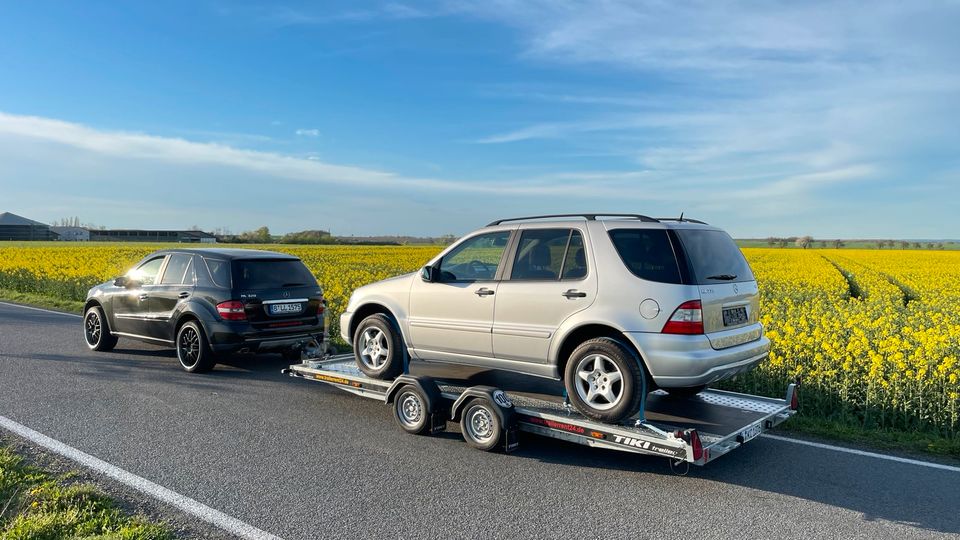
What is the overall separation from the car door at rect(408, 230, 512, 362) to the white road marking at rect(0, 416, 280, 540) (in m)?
2.74

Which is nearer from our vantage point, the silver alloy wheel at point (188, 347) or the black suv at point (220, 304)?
the black suv at point (220, 304)

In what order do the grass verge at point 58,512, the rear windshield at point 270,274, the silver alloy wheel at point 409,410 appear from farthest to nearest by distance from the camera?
the rear windshield at point 270,274, the silver alloy wheel at point 409,410, the grass verge at point 58,512

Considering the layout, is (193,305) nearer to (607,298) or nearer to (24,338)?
(24,338)

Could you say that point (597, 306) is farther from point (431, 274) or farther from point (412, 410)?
point (412, 410)

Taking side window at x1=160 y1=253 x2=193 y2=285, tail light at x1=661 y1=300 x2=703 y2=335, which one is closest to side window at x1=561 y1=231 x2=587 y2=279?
tail light at x1=661 y1=300 x2=703 y2=335

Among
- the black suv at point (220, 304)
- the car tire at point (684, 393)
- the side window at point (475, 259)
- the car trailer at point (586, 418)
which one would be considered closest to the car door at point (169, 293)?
the black suv at point (220, 304)

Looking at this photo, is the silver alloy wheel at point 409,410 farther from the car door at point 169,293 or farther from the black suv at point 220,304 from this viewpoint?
the car door at point 169,293

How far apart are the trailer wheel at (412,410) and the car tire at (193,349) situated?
3.71 m

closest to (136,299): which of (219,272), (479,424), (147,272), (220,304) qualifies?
(147,272)

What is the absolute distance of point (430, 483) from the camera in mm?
5000

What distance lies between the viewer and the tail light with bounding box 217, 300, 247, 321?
8805 mm

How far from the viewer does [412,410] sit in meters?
6.33

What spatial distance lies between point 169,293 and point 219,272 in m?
1.07

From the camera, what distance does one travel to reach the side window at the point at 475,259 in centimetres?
649
